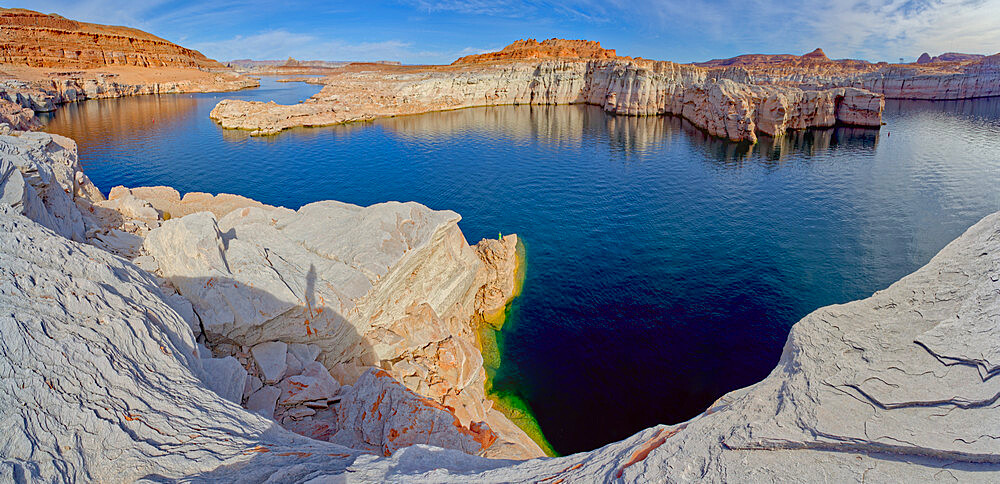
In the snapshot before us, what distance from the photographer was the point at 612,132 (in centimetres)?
7400

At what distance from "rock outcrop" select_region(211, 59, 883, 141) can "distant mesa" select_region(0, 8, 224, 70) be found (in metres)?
76.6

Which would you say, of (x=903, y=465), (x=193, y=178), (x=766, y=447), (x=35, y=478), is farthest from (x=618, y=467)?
(x=193, y=178)

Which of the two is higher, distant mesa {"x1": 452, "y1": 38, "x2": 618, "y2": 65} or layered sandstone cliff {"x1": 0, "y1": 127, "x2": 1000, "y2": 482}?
distant mesa {"x1": 452, "y1": 38, "x2": 618, "y2": 65}

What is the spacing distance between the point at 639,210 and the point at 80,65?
165106 mm

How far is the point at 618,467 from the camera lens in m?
6.38

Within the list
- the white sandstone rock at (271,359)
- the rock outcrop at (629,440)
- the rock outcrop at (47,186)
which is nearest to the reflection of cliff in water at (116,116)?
the rock outcrop at (47,186)

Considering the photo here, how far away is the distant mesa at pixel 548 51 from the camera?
149 meters

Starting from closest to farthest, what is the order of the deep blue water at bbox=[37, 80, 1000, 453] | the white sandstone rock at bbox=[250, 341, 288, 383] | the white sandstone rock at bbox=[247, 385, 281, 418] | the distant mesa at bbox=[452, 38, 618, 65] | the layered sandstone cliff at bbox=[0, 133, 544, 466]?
1. the white sandstone rock at bbox=[247, 385, 281, 418]
2. the layered sandstone cliff at bbox=[0, 133, 544, 466]
3. the white sandstone rock at bbox=[250, 341, 288, 383]
4. the deep blue water at bbox=[37, 80, 1000, 453]
5. the distant mesa at bbox=[452, 38, 618, 65]

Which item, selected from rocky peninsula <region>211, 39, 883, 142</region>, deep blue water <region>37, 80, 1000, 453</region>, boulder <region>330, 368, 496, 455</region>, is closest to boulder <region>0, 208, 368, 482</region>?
boulder <region>330, 368, 496, 455</region>

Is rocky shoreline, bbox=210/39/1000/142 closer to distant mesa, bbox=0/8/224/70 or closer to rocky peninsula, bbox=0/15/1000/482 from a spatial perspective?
rocky peninsula, bbox=0/15/1000/482

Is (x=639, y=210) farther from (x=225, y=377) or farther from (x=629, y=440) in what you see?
(x=225, y=377)

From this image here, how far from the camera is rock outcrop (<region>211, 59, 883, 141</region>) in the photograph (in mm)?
66438

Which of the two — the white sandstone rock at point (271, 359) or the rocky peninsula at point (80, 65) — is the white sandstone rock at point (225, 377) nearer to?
the white sandstone rock at point (271, 359)

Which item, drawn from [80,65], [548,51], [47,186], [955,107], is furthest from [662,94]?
[80,65]
